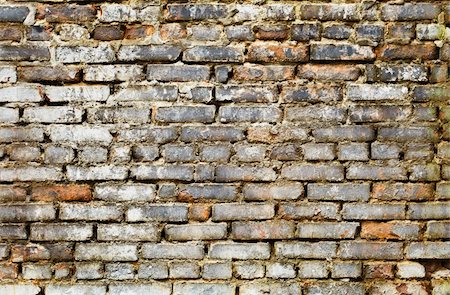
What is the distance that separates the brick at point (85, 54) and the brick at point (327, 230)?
3.56ft

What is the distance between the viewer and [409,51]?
2.09 metres

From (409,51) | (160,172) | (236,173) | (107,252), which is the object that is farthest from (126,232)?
(409,51)

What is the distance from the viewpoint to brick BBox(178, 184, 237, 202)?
2096 mm

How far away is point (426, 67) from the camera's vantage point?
6.86ft

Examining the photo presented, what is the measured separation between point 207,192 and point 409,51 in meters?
1.04

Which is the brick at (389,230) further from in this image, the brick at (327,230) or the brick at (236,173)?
the brick at (236,173)

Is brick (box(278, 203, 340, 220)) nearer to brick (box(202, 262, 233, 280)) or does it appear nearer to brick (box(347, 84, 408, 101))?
brick (box(202, 262, 233, 280))

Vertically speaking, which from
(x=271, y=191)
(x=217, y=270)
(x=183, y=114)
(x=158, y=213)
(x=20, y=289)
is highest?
(x=183, y=114)

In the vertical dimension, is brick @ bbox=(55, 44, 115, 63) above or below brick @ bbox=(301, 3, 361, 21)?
below

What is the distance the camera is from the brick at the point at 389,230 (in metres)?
2.10

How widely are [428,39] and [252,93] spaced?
0.78 metres

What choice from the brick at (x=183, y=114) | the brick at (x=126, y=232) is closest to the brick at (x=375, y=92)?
the brick at (x=183, y=114)

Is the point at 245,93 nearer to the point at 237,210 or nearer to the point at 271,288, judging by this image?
the point at 237,210

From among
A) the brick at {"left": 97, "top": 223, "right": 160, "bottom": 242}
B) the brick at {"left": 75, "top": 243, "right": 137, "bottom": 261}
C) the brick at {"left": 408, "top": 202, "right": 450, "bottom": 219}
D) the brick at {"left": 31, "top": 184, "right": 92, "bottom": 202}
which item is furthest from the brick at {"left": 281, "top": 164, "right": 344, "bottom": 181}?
the brick at {"left": 31, "top": 184, "right": 92, "bottom": 202}
